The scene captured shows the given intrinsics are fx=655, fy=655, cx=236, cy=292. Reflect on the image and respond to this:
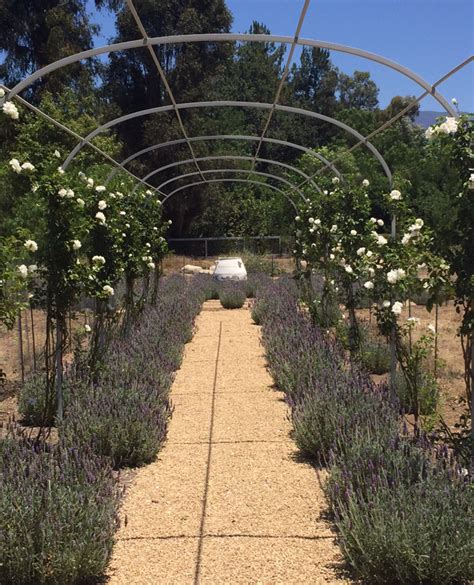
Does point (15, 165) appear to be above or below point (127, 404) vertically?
above

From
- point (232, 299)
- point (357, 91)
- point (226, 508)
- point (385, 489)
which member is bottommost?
point (226, 508)

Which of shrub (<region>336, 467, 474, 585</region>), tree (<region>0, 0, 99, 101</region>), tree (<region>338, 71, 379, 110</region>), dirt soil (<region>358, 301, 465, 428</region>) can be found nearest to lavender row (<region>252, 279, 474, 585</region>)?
shrub (<region>336, 467, 474, 585</region>)

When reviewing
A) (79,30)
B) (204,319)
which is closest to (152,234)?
(204,319)

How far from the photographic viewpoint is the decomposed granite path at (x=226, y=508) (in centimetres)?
344

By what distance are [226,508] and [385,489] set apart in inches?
47.2

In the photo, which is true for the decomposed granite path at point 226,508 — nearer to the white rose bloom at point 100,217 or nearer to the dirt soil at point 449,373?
the dirt soil at point 449,373

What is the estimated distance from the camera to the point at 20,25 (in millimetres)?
23984

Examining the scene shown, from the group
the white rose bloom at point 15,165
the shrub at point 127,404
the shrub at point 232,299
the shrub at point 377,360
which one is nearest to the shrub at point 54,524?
the shrub at point 127,404

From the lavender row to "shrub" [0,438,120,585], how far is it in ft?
4.08

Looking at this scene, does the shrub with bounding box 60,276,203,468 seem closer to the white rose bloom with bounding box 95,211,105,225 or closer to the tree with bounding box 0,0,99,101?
the white rose bloom with bounding box 95,211,105,225

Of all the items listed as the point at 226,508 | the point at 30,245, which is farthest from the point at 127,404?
the point at 30,245

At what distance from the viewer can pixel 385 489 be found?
3436 millimetres

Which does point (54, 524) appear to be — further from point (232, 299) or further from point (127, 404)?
point (232, 299)

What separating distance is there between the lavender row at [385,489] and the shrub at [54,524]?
4.08ft
